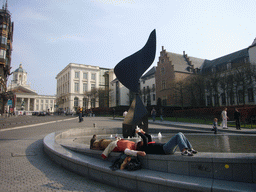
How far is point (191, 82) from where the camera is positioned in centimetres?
3456

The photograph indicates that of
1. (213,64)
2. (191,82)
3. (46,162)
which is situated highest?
(213,64)

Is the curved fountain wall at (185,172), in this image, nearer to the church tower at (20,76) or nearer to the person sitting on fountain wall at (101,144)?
the person sitting on fountain wall at (101,144)

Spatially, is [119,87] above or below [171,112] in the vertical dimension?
above

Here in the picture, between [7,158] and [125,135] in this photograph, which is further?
[125,135]

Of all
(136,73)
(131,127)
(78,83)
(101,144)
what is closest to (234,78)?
(136,73)

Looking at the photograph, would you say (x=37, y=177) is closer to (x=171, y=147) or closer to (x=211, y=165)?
(x=171, y=147)

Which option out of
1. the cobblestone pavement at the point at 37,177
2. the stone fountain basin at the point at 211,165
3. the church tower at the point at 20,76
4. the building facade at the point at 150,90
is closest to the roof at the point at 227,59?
the building facade at the point at 150,90

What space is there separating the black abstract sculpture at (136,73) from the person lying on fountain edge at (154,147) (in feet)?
15.6

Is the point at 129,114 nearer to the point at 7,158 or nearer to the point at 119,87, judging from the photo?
the point at 7,158

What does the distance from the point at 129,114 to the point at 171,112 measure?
24.1 meters

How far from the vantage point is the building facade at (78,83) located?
229ft

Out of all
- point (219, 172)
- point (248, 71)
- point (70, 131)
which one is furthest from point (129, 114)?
point (248, 71)

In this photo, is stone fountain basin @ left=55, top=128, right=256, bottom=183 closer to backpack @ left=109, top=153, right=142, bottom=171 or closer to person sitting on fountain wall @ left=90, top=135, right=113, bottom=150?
backpack @ left=109, top=153, right=142, bottom=171

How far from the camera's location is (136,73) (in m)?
10.0
